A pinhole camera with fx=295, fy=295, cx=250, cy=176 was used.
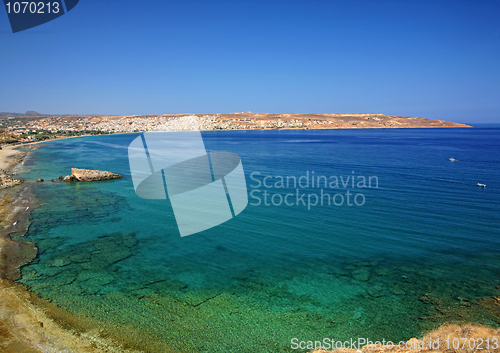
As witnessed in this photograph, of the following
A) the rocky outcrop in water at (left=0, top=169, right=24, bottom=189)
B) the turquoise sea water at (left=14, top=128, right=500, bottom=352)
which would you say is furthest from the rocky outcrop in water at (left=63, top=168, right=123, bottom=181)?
the turquoise sea water at (left=14, top=128, right=500, bottom=352)

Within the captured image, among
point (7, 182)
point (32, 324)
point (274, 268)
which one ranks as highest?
point (7, 182)

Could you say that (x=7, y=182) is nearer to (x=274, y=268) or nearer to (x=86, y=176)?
(x=86, y=176)

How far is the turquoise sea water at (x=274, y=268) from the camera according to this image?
984cm

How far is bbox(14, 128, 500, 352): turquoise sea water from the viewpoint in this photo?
984 cm

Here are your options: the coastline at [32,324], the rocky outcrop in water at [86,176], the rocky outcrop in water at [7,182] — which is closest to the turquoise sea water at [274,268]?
the coastline at [32,324]

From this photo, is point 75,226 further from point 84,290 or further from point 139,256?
point 84,290

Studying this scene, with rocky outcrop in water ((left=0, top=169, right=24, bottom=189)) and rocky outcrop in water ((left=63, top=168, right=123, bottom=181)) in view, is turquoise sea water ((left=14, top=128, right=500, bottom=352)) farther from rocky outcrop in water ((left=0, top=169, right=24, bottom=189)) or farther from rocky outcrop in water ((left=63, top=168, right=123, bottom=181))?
rocky outcrop in water ((left=0, top=169, right=24, bottom=189))

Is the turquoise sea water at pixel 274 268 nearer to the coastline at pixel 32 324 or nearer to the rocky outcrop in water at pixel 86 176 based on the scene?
the coastline at pixel 32 324

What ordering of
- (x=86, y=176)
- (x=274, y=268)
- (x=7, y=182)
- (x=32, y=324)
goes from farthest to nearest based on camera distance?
(x=86, y=176) → (x=7, y=182) → (x=274, y=268) → (x=32, y=324)

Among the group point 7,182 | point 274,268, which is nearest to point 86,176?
point 7,182

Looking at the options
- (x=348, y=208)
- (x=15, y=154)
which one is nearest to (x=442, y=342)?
(x=348, y=208)

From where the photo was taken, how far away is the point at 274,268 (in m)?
13.7

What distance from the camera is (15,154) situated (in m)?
57.1

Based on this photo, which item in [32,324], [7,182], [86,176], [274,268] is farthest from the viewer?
[86,176]
